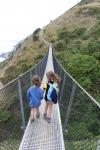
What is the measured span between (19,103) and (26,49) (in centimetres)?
3471

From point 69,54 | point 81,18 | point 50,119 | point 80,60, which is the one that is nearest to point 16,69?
point 69,54

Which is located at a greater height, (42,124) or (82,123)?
(82,123)

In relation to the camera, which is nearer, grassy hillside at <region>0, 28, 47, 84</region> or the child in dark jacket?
the child in dark jacket

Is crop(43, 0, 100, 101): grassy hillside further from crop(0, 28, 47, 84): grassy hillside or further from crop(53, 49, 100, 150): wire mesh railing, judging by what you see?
crop(53, 49, 100, 150): wire mesh railing

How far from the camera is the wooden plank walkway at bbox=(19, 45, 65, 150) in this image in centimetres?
742

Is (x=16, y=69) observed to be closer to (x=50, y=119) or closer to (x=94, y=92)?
(x=94, y=92)

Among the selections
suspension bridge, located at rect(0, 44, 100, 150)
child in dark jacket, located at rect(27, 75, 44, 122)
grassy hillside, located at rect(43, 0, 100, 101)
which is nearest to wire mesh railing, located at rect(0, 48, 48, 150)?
suspension bridge, located at rect(0, 44, 100, 150)

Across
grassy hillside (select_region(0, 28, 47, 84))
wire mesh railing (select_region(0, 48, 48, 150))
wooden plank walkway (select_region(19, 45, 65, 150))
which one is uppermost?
wire mesh railing (select_region(0, 48, 48, 150))

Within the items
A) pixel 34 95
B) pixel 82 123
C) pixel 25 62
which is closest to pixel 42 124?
pixel 34 95

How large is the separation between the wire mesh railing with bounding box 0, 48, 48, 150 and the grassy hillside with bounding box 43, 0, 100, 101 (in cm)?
1374

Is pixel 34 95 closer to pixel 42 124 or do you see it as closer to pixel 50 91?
pixel 50 91

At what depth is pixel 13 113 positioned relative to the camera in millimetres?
8680

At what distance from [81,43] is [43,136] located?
3177 cm

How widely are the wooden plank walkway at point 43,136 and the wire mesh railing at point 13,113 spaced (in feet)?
0.49
